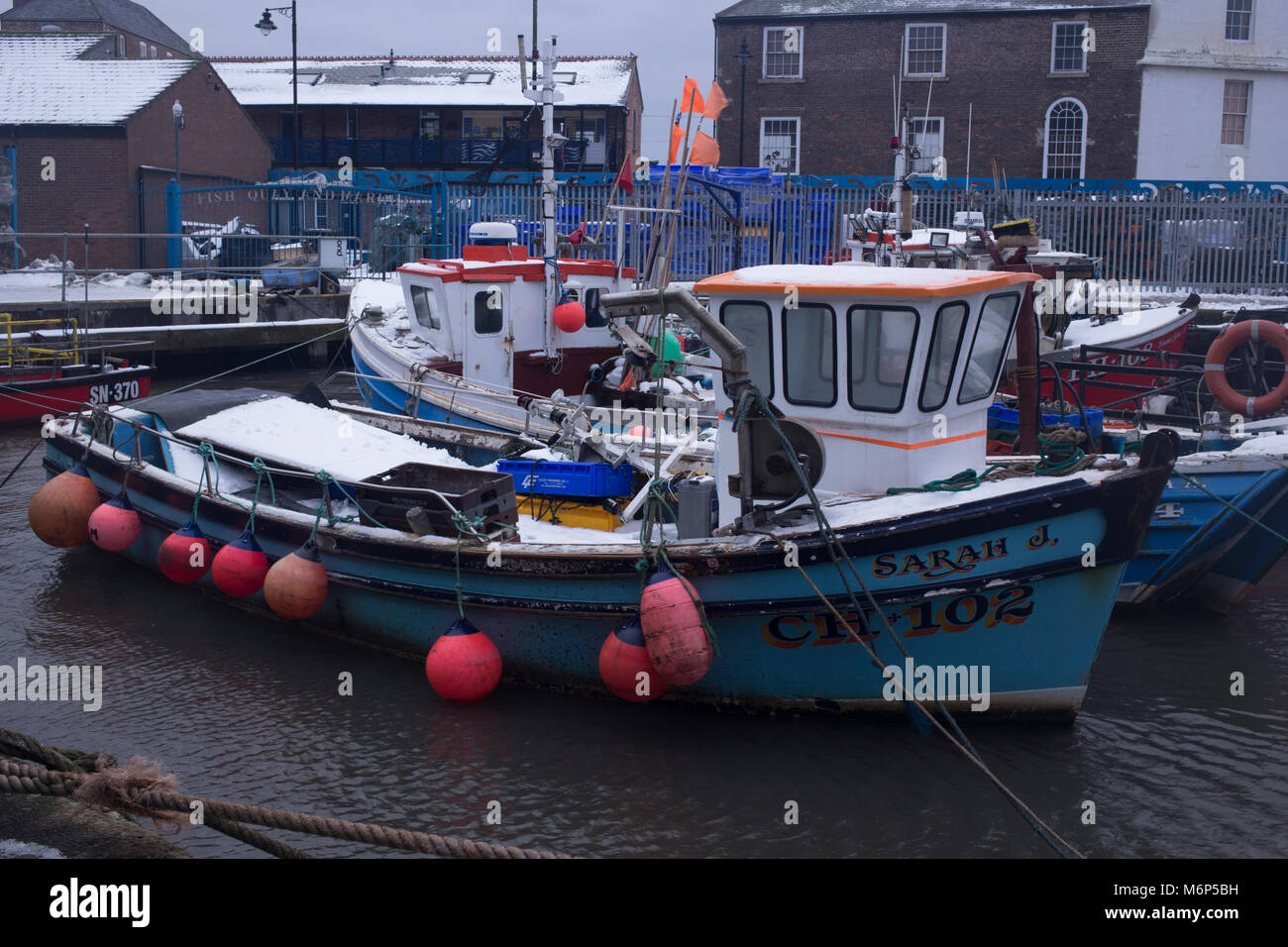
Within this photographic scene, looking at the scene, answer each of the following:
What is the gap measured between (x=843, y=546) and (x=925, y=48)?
31255mm

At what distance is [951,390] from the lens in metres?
7.42

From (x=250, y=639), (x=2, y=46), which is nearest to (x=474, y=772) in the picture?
(x=250, y=639)

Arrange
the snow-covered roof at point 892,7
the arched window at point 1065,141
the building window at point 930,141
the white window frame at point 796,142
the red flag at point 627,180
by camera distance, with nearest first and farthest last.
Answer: the red flag at point 627,180 < the snow-covered roof at point 892,7 < the arched window at point 1065,141 < the building window at point 930,141 < the white window frame at point 796,142

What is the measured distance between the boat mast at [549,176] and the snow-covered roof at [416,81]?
30362 millimetres

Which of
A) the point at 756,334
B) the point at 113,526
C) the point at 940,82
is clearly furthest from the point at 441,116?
the point at 756,334

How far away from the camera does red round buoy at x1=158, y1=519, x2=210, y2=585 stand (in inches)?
365

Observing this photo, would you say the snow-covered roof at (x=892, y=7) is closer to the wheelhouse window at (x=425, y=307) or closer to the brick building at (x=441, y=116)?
the brick building at (x=441, y=116)

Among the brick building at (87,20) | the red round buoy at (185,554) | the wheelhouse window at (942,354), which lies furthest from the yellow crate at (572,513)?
the brick building at (87,20)

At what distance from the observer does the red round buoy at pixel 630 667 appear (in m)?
7.02

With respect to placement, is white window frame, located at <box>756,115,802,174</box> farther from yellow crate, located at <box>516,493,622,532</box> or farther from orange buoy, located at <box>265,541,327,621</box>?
orange buoy, located at <box>265,541,327,621</box>

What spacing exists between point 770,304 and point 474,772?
3.39m

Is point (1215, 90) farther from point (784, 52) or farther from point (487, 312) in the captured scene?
point (487, 312)

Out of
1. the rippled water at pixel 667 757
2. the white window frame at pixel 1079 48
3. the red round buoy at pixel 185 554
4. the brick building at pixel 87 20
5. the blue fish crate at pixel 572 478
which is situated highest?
the brick building at pixel 87 20

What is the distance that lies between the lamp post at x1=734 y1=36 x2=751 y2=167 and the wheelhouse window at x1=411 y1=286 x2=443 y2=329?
2194 centimetres
